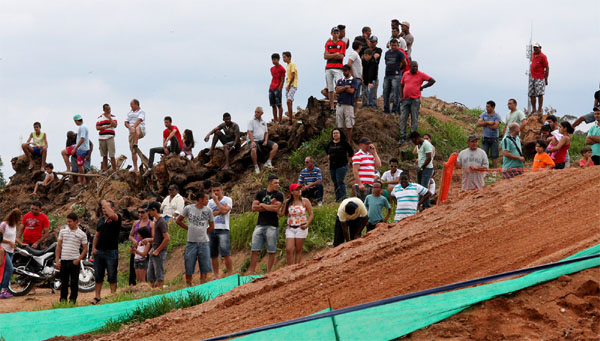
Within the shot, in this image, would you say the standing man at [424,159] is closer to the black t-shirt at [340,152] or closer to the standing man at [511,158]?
the black t-shirt at [340,152]

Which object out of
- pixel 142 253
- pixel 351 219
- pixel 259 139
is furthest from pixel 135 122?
pixel 351 219

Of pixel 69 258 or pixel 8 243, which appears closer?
pixel 69 258

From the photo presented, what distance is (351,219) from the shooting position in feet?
38.8

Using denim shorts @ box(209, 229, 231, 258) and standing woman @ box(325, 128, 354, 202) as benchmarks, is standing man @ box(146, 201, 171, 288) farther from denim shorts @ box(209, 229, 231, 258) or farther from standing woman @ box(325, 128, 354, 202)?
standing woman @ box(325, 128, 354, 202)

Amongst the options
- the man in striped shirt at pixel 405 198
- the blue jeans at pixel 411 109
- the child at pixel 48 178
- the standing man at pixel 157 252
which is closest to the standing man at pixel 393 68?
the blue jeans at pixel 411 109

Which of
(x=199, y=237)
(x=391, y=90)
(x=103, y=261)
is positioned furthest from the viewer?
(x=391, y=90)

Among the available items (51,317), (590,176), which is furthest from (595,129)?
(51,317)

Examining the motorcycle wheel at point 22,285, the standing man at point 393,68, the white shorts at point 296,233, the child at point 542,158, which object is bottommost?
the motorcycle wheel at point 22,285

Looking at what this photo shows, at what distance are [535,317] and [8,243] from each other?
11011mm

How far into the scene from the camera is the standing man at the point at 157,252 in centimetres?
1247

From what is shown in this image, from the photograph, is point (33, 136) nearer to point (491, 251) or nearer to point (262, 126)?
point (262, 126)

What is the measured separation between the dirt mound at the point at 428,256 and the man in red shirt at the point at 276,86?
9933mm

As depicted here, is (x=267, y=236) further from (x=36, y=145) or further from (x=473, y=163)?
(x=36, y=145)

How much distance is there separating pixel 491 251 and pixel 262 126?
38.1 ft
